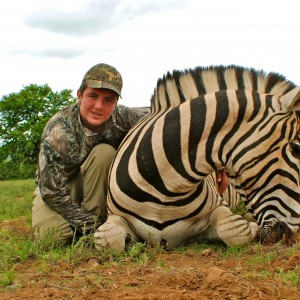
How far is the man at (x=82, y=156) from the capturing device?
4.15 meters

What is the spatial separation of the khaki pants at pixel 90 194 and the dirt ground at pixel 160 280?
888mm

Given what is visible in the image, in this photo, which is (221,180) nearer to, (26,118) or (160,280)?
(160,280)

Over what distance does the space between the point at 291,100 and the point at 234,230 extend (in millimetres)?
1044

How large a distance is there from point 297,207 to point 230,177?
20.0 inches

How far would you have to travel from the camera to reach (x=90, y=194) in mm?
4375

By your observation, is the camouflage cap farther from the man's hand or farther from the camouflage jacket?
the man's hand

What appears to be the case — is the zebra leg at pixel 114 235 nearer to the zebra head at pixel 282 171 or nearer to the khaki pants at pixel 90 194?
the khaki pants at pixel 90 194

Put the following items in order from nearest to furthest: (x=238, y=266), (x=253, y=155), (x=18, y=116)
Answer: (x=238, y=266)
(x=253, y=155)
(x=18, y=116)

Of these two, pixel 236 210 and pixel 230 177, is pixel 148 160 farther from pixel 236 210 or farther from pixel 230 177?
pixel 236 210

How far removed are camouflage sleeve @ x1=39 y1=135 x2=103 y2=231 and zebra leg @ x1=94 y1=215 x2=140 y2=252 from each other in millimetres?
424

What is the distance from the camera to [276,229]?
3520 millimetres

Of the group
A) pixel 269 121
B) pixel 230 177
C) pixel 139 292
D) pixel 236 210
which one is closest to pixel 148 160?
pixel 230 177

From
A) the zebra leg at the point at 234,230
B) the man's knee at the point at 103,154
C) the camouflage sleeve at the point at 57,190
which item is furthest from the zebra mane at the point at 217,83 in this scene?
the camouflage sleeve at the point at 57,190

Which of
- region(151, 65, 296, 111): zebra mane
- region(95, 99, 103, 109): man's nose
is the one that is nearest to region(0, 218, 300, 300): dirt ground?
region(151, 65, 296, 111): zebra mane
